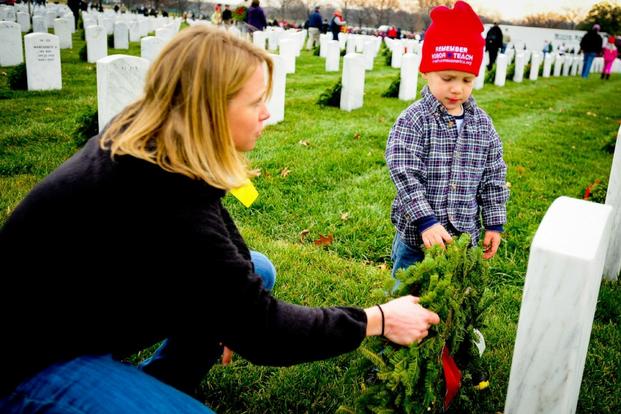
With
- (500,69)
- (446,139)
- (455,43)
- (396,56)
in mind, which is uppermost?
(455,43)

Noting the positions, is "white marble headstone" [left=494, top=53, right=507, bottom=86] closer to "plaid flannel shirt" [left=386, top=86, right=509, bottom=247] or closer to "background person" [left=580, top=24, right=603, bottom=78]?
"background person" [left=580, top=24, right=603, bottom=78]

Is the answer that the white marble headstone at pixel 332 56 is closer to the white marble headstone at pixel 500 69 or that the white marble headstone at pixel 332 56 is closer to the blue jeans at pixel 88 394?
the white marble headstone at pixel 500 69

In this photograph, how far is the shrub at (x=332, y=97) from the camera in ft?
33.4

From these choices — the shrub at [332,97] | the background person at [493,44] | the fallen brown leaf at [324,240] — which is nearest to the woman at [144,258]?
the fallen brown leaf at [324,240]

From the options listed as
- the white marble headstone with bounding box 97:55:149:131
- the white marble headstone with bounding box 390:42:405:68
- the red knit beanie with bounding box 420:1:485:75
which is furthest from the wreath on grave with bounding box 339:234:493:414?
the white marble headstone with bounding box 390:42:405:68

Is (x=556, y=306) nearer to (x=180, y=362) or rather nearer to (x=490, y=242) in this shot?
(x=490, y=242)

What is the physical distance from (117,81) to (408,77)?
7.94 m

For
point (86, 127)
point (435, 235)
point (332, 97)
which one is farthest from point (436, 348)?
point (332, 97)

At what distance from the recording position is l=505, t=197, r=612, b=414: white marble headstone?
65.3 inches

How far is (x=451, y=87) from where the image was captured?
2.92m

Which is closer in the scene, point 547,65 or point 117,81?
point 117,81

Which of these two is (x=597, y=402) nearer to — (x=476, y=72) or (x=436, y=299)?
(x=436, y=299)

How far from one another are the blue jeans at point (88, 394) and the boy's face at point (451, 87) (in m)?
2.03

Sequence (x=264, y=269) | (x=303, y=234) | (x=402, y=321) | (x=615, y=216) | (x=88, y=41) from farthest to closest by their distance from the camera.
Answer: (x=88, y=41), (x=303, y=234), (x=615, y=216), (x=264, y=269), (x=402, y=321)
